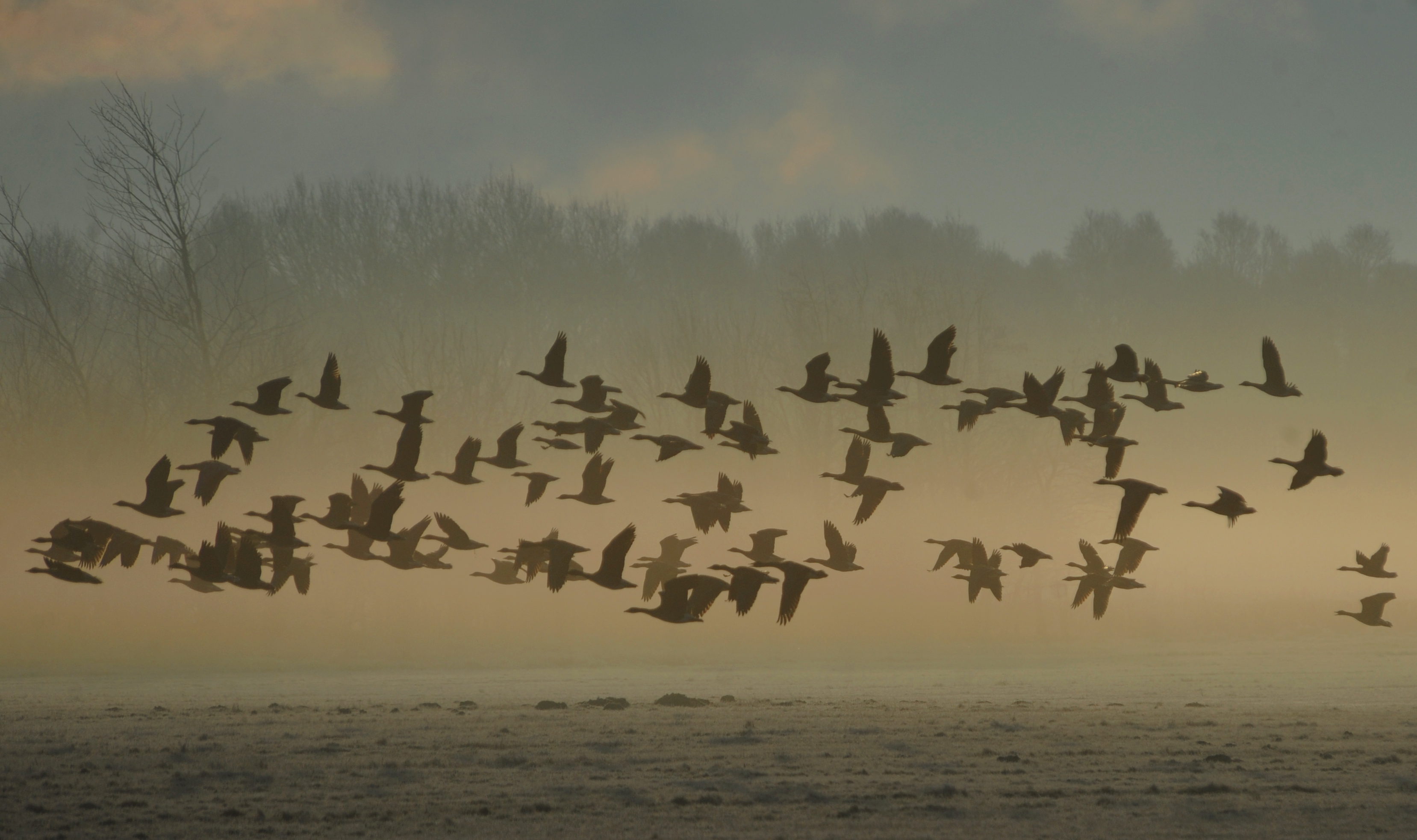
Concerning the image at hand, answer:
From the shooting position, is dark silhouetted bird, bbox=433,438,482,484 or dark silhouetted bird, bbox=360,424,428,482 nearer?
dark silhouetted bird, bbox=360,424,428,482

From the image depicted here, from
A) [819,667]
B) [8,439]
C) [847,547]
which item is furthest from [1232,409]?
[8,439]

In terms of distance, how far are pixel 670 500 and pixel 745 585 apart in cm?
310

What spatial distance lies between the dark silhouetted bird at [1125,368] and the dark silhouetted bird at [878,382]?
7.36 feet

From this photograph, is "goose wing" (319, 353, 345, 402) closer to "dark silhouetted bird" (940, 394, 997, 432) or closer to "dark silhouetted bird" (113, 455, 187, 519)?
"dark silhouetted bird" (113, 455, 187, 519)

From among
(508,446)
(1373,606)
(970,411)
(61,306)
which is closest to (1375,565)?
(1373,606)

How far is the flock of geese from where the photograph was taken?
11297mm

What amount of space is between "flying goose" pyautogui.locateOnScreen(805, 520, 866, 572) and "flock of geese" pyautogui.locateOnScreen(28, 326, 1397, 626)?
42mm

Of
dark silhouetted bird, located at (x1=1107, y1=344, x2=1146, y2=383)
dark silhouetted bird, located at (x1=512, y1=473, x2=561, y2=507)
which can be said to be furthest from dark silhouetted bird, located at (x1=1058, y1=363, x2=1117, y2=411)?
dark silhouetted bird, located at (x1=512, y1=473, x2=561, y2=507)

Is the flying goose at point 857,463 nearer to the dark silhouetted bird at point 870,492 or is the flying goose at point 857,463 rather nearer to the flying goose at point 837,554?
the dark silhouetted bird at point 870,492

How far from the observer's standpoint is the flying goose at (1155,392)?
12742 mm

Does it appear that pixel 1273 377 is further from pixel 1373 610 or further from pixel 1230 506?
pixel 1373 610

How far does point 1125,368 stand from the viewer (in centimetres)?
1205

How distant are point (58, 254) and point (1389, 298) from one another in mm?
56561

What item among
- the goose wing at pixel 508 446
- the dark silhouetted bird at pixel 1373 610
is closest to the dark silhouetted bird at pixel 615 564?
the goose wing at pixel 508 446
